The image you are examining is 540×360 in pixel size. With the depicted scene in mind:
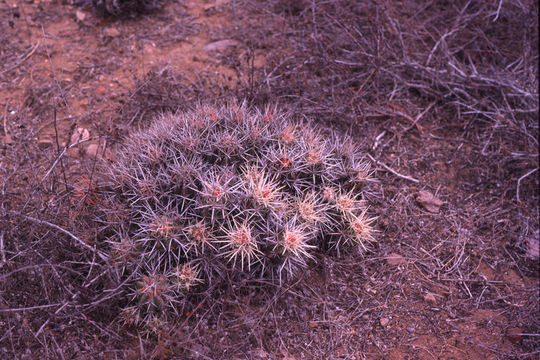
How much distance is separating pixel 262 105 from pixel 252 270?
1927mm

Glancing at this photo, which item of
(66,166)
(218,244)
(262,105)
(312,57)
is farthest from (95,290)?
(312,57)

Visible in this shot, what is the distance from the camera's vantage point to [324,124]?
4359 millimetres

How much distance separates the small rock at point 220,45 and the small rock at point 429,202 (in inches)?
110

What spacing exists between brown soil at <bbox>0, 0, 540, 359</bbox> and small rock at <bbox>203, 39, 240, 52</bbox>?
36mm

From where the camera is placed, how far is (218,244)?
2.85 metres

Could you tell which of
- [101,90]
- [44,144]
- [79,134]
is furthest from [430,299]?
[101,90]

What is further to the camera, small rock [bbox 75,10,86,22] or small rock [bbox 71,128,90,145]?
small rock [bbox 75,10,86,22]

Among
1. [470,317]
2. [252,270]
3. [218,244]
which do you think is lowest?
[470,317]

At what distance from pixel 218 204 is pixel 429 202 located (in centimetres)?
219

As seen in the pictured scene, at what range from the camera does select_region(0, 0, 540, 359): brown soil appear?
2871 mm

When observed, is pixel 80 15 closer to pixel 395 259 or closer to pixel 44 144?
pixel 44 144

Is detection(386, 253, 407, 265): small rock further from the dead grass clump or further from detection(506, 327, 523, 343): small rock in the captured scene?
the dead grass clump

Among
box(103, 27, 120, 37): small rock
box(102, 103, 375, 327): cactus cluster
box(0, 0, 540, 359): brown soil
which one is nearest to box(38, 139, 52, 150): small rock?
box(0, 0, 540, 359): brown soil

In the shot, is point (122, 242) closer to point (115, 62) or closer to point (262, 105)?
point (262, 105)
